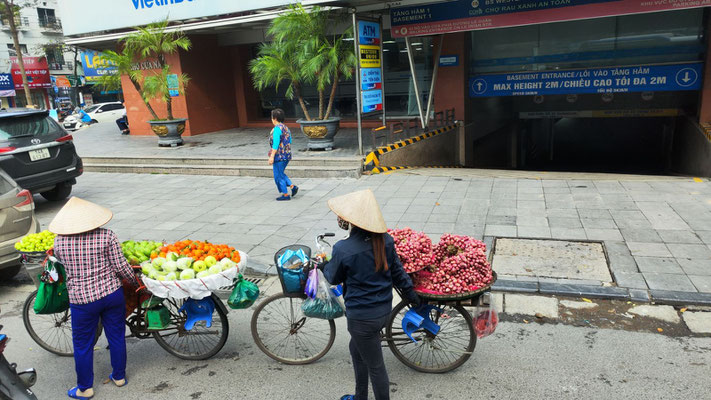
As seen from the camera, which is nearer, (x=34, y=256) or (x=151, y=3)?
(x=34, y=256)

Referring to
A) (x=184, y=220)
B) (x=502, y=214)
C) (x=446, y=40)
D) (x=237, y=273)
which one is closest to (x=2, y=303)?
(x=184, y=220)

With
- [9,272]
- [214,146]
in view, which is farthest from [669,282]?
[214,146]

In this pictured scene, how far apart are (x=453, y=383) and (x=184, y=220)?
5.79m

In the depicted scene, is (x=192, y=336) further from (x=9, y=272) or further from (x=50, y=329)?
(x=9, y=272)

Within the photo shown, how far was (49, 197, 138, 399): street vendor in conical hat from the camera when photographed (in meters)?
3.70

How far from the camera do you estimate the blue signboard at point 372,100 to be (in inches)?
439

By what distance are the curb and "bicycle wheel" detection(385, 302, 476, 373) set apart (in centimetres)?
160

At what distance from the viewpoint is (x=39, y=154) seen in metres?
9.25

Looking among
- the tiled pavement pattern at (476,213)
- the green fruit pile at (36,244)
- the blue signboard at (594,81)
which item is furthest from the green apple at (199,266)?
the blue signboard at (594,81)

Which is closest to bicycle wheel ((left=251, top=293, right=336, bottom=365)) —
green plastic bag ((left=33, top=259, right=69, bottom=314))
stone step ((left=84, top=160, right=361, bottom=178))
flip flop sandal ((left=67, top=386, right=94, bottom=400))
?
flip flop sandal ((left=67, top=386, right=94, bottom=400))

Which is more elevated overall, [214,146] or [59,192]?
[214,146]

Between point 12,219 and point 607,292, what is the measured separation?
6.67 meters

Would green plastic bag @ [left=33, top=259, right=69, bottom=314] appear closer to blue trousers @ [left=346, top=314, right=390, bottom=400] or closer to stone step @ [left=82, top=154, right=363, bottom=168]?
blue trousers @ [left=346, top=314, right=390, bottom=400]

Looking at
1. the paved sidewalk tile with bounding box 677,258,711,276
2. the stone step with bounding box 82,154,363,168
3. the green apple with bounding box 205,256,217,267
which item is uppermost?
the green apple with bounding box 205,256,217,267
